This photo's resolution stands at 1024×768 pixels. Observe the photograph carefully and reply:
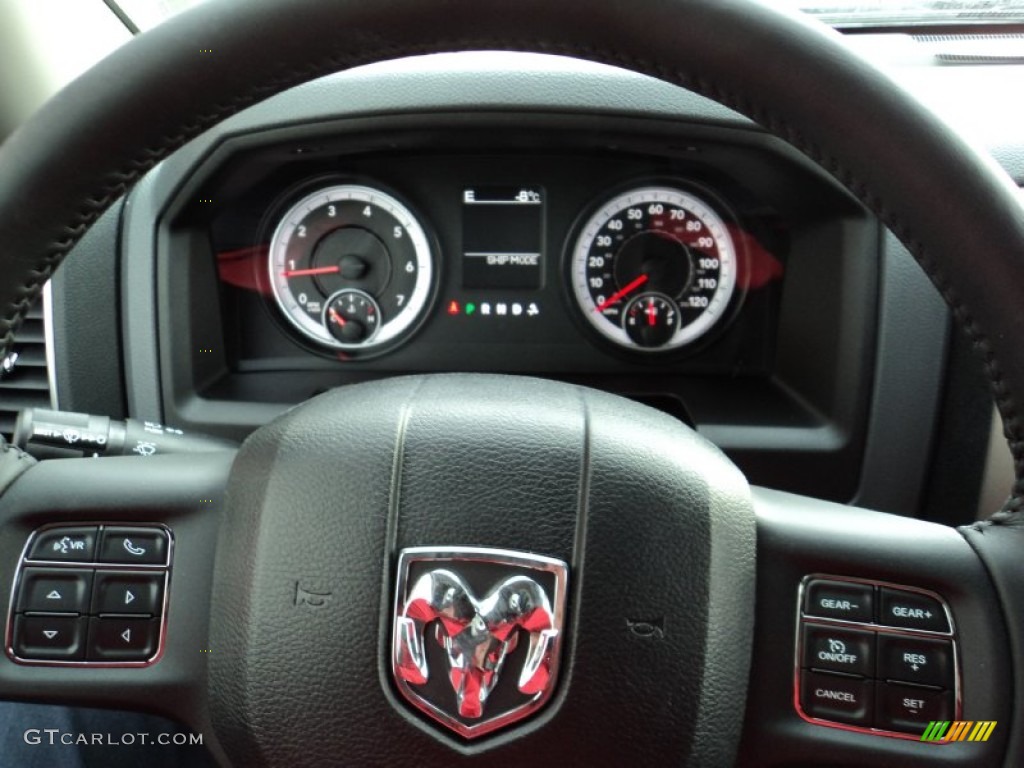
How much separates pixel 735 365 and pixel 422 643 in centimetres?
101

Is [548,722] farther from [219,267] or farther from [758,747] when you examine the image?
[219,267]

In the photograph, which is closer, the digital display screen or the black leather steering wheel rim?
the black leather steering wheel rim

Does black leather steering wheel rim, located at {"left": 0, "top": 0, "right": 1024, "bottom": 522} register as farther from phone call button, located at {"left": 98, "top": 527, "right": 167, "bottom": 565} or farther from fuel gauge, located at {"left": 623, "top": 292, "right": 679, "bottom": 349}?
fuel gauge, located at {"left": 623, "top": 292, "right": 679, "bottom": 349}

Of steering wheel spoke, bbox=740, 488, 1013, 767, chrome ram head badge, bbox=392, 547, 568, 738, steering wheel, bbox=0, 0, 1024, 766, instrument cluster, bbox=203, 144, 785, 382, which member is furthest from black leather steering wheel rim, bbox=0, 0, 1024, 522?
instrument cluster, bbox=203, 144, 785, 382

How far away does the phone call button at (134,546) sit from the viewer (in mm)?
789

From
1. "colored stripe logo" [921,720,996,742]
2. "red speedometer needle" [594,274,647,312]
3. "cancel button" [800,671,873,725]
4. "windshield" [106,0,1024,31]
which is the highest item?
"windshield" [106,0,1024,31]

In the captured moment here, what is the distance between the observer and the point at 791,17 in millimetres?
646

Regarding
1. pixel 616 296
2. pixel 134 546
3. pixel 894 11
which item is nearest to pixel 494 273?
pixel 616 296

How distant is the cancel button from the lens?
2.48ft

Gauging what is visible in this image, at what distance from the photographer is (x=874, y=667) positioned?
76 centimetres

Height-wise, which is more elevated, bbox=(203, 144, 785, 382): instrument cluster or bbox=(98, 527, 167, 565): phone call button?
bbox=(203, 144, 785, 382): instrument cluster

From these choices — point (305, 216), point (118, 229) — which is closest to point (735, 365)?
point (305, 216)

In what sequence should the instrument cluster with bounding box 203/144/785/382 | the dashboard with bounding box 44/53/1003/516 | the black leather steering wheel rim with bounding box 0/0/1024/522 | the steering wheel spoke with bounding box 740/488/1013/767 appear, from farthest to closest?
the instrument cluster with bounding box 203/144/785/382 < the dashboard with bounding box 44/53/1003/516 < the steering wheel spoke with bounding box 740/488/1013/767 < the black leather steering wheel rim with bounding box 0/0/1024/522

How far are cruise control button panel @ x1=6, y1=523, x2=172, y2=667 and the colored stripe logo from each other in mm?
553
